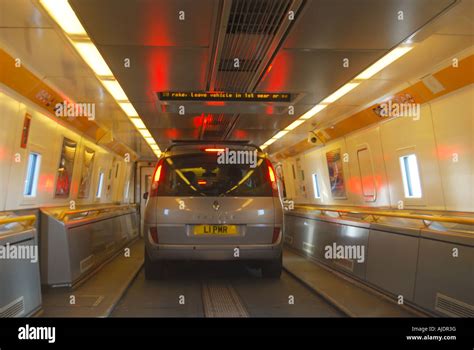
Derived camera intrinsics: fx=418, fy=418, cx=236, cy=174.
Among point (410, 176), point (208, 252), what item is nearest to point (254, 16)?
point (208, 252)

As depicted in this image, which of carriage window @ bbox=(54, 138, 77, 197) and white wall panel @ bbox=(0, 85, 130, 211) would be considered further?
carriage window @ bbox=(54, 138, 77, 197)

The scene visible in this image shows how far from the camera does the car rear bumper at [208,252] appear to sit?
257 inches

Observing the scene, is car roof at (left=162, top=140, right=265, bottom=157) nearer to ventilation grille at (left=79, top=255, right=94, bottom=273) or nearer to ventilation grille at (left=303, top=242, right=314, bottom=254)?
ventilation grille at (left=79, top=255, right=94, bottom=273)

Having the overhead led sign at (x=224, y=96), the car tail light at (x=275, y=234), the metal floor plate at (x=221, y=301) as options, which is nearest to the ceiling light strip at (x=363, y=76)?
the overhead led sign at (x=224, y=96)

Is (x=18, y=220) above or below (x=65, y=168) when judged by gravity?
below

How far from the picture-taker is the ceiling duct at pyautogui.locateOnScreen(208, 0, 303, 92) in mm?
4291

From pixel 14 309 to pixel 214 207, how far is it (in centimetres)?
309

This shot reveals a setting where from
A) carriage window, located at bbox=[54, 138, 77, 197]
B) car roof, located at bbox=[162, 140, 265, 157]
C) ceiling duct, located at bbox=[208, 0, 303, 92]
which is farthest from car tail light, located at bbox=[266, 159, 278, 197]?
carriage window, located at bbox=[54, 138, 77, 197]

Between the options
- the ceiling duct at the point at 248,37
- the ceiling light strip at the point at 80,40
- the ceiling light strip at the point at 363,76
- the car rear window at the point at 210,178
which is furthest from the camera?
the car rear window at the point at 210,178

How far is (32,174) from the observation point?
27.8 ft

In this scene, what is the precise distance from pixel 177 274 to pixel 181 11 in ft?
17.4

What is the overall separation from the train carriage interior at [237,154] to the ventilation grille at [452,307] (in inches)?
0.7

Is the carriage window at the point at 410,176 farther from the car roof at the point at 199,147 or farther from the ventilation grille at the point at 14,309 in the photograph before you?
the ventilation grille at the point at 14,309

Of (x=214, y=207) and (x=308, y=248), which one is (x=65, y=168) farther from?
(x=308, y=248)
